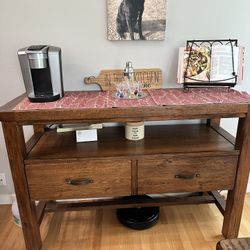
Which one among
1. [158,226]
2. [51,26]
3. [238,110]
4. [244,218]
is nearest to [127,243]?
[158,226]

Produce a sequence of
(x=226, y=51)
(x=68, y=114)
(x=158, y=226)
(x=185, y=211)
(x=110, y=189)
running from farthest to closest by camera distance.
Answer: (x=185, y=211) → (x=158, y=226) → (x=226, y=51) → (x=110, y=189) → (x=68, y=114)

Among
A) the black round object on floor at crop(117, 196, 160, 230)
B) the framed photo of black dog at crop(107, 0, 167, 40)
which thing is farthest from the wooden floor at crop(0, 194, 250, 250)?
the framed photo of black dog at crop(107, 0, 167, 40)

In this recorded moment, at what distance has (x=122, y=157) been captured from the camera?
43.8 inches

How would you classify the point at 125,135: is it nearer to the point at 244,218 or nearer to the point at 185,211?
the point at 185,211

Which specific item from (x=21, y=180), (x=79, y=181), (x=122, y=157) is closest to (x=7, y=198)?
(x=21, y=180)

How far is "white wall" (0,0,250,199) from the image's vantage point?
50.3 inches

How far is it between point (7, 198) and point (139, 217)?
97cm

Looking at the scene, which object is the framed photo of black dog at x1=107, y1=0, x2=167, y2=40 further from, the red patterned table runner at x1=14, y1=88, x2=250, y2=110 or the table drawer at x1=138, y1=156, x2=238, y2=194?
the table drawer at x1=138, y1=156, x2=238, y2=194

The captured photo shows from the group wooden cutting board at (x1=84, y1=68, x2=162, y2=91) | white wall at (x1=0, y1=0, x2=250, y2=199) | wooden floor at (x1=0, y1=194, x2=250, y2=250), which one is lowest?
wooden floor at (x1=0, y1=194, x2=250, y2=250)

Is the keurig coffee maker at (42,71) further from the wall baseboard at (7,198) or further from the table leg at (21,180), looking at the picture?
the wall baseboard at (7,198)

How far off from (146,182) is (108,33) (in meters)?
0.86

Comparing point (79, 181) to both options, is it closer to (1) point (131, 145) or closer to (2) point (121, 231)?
(1) point (131, 145)

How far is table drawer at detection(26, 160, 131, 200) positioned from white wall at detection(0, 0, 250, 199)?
54cm

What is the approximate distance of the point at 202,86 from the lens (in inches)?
53.2
